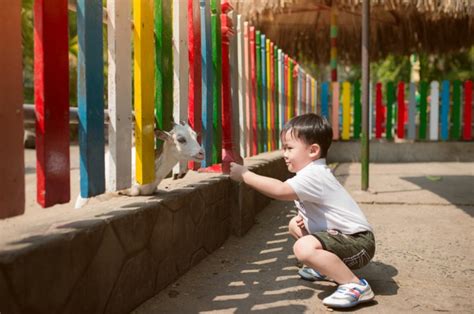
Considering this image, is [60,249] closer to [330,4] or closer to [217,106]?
[217,106]

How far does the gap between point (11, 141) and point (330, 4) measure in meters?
8.36

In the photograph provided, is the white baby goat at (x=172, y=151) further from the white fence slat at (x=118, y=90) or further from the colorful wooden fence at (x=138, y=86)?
the white fence slat at (x=118, y=90)

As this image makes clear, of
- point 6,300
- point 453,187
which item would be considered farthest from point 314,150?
point 453,187

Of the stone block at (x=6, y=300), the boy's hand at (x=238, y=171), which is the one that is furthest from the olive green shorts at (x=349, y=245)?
the stone block at (x=6, y=300)

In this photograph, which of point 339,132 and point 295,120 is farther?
point 339,132

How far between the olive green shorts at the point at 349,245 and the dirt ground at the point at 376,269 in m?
0.19

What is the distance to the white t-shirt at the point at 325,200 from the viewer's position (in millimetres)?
2340

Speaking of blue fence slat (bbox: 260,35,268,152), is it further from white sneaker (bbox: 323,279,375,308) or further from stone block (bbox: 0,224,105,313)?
stone block (bbox: 0,224,105,313)

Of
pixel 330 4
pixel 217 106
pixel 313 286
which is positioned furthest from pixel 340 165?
pixel 313 286

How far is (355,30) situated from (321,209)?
9538mm

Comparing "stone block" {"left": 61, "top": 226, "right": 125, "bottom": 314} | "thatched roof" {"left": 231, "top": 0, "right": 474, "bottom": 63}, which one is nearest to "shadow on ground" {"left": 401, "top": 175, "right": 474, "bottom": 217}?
"stone block" {"left": 61, "top": 226, "right": 125, "bottom": 314}

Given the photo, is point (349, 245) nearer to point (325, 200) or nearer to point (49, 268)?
point (325, 200)

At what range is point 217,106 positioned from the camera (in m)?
3.46

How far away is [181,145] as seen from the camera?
2547mm
